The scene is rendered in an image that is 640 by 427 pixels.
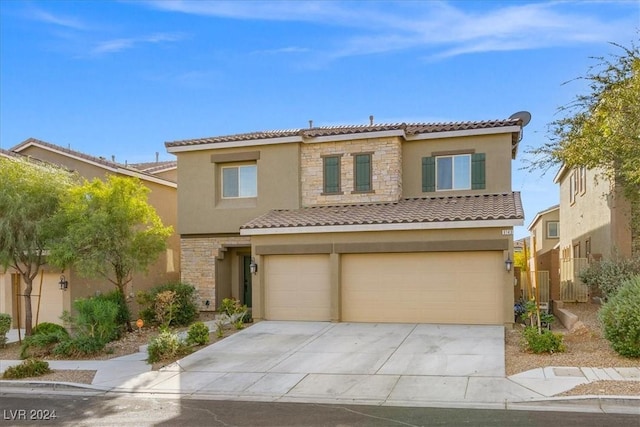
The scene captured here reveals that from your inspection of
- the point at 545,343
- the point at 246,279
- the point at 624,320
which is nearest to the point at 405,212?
the point at 545,343

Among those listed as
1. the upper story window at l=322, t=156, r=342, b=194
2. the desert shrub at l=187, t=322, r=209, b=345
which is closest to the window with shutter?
the upper story window at l=322, t=156, r=342, b=194

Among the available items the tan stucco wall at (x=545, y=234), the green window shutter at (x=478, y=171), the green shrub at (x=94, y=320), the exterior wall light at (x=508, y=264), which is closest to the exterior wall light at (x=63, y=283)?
the green shrub at (x=94, y=320)

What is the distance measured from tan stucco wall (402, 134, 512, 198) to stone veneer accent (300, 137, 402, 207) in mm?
420

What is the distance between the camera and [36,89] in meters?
21.0

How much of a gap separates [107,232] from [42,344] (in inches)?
138

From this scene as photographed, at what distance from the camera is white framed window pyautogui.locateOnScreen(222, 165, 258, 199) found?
21.6m

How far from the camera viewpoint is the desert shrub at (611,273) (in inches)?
674

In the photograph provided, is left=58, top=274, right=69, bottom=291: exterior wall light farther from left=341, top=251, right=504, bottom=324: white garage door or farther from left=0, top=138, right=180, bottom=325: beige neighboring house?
left=341, top=251, right=504, bottom=324: white garage door

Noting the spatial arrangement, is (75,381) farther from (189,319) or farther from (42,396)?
(189,319)

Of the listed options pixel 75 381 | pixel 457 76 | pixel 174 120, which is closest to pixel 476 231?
pixel 457 76

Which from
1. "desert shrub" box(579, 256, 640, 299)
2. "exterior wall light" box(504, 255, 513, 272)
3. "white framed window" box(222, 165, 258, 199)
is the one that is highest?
"white framed window" box(222, 165, 258, 199)

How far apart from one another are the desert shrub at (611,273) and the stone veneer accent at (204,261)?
440 inches

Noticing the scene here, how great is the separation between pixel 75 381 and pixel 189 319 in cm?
772

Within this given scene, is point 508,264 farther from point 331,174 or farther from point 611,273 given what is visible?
point 331,174
